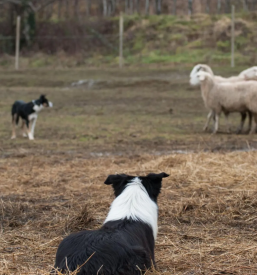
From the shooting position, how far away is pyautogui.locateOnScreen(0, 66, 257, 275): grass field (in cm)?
514

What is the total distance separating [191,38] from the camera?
33.0m

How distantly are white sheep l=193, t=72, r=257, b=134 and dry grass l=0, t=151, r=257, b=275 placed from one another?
5.17 meters

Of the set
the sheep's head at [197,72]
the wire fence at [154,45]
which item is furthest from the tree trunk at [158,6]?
the sheep's head at [197,72]

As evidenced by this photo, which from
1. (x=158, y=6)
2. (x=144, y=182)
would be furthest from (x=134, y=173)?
(x=158, y=6)

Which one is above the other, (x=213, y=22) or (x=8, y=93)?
(x=213, y=22)

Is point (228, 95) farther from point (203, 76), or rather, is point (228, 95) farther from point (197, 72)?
point (197, 72)

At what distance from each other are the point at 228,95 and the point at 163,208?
9.43 metres

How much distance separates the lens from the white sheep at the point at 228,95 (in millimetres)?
15250

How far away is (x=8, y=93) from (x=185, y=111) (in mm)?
9050

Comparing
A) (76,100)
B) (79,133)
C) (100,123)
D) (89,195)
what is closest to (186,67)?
(76,100)

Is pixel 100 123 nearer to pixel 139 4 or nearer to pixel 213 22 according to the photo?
pixel 213 22

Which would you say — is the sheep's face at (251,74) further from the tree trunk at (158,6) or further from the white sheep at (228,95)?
the tree trunk at (158,6)

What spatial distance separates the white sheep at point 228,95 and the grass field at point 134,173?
77 centimetres

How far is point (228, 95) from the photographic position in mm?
15578
